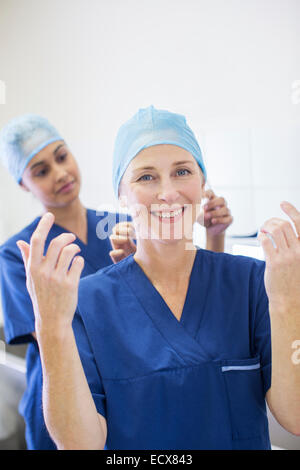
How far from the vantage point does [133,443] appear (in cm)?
51

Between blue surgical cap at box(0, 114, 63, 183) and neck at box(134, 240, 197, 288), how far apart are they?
0.76 ft

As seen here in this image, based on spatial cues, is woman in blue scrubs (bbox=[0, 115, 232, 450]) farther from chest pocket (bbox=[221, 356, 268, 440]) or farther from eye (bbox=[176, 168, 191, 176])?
chest pocket (bbox=[221, 356, 268, 440])

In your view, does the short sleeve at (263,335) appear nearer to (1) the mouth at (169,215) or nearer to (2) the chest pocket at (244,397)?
(2) the chest pocket at (244,397)

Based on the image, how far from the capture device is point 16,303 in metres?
0.70

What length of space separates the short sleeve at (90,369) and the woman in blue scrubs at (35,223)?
0.47 ft

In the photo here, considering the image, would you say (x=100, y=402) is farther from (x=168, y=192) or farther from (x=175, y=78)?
(x=175, y=78)

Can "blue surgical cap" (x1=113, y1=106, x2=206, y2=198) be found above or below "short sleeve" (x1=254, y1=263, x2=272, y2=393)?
above

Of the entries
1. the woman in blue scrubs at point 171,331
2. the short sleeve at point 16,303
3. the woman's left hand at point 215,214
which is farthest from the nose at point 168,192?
the short sleeve at point 16,303

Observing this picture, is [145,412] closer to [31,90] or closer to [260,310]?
[260,310]

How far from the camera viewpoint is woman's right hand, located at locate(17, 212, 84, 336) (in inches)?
16.2

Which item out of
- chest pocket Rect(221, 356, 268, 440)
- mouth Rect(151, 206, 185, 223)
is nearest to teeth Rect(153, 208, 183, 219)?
mouth Rect(151, 206, 185, 223)

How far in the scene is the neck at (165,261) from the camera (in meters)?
0.58

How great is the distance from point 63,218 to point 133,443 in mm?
368
